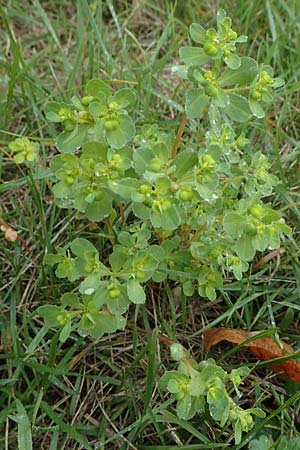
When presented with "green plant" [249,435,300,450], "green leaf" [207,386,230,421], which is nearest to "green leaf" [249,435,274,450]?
"green plant" [249,435,300,450]

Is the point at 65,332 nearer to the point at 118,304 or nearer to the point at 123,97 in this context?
the point at 118,304

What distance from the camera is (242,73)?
1850mm

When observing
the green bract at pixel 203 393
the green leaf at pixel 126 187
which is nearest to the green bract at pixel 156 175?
the green leaf at pixel 126 187

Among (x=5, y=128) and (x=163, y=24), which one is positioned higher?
(x=163, y=24)

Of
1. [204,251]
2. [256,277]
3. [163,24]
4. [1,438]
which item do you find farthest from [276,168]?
[1,438]

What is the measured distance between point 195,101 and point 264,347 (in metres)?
0.84

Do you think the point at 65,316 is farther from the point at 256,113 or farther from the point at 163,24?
the point at 163,24

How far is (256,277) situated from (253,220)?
1.68 ft

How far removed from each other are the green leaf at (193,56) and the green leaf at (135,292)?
23.9 inches

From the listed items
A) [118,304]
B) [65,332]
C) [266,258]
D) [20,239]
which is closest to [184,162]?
[118,304]

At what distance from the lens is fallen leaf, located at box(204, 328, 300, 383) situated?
2.15m

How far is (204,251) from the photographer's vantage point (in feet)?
6.48

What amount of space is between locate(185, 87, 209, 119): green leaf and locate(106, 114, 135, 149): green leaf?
16 centimetres

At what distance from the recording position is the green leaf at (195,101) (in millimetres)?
1802
